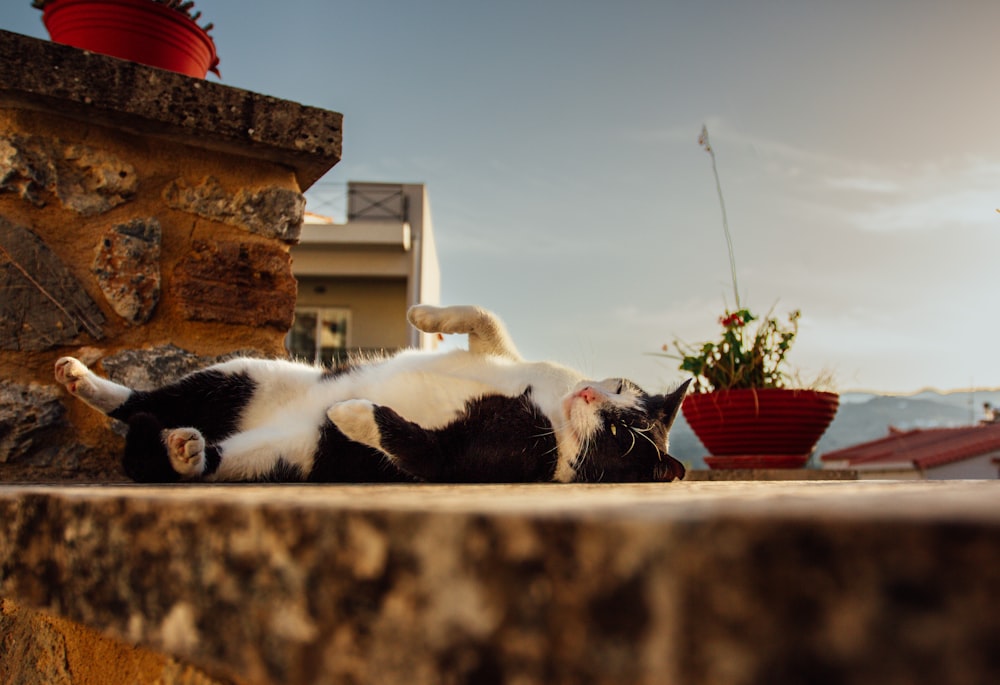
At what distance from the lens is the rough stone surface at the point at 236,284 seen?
2.21 metres

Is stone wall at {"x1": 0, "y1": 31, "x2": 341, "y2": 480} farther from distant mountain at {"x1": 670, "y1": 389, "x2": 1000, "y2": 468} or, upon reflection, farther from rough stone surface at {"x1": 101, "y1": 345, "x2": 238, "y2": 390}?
distant mountain at {"x1": 670, "y1": 389, "x2": 1000, "y2": 468}

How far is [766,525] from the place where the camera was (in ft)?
0.90

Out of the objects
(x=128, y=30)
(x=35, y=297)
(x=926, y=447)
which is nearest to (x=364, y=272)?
(x=926, y=447)

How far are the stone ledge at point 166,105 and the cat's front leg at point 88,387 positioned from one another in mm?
744

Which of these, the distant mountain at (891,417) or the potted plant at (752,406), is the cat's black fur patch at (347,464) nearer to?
the potted plant at (752,406)

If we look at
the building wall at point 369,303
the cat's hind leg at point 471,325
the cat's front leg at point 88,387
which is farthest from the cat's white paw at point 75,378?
the building wall at point 369,303

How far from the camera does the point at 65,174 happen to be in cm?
206

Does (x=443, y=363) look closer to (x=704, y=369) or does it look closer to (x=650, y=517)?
(x=650, y=517)

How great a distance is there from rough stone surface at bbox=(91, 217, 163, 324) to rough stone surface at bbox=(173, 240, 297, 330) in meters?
0.08

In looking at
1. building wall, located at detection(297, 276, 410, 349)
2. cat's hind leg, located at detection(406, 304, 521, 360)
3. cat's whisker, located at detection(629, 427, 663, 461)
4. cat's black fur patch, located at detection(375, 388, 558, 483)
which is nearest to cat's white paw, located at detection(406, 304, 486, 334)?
cat's hind leg, located at detection(406, 304, 521, 360)

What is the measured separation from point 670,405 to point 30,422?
65.5 inches

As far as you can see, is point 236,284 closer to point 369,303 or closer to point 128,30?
point 128,30

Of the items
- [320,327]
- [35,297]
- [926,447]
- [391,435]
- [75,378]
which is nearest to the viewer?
[391,435]

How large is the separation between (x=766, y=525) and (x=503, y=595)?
4.7 inches
